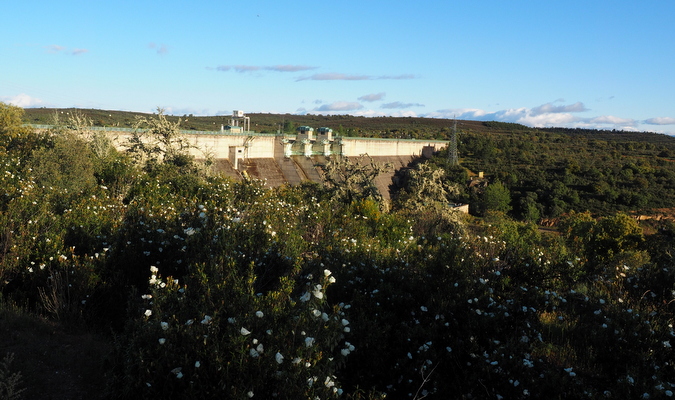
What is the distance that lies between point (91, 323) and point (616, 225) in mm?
24005

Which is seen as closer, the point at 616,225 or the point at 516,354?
the point at 516,354

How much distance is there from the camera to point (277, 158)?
136 feet

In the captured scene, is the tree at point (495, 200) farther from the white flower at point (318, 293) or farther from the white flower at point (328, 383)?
the white flower at point (328, 383)

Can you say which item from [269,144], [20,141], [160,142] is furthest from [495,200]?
[20,141]

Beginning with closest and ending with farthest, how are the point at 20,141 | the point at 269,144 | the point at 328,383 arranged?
the point at 328,383
the point at 20,141
the point at 269,144

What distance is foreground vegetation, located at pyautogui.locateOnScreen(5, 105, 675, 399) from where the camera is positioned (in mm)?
4098

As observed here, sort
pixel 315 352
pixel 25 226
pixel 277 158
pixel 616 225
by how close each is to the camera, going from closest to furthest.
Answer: pixel 315 352 → pixel 25 226 → pixel 616 225 → pixel 277 158

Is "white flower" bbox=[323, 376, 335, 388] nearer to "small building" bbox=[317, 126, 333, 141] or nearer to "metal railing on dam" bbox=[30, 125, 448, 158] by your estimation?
"metal railing on dam" bbox=[30, 125, 448, 158]

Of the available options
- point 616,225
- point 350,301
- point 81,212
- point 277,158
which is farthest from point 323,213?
point 277,158

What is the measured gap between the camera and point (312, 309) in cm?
441

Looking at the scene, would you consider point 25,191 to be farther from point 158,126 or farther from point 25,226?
point 158,126

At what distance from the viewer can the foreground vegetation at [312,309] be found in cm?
410

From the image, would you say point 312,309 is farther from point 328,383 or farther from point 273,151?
point 273,151

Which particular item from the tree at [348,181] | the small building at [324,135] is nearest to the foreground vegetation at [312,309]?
the tree at [348,181]
